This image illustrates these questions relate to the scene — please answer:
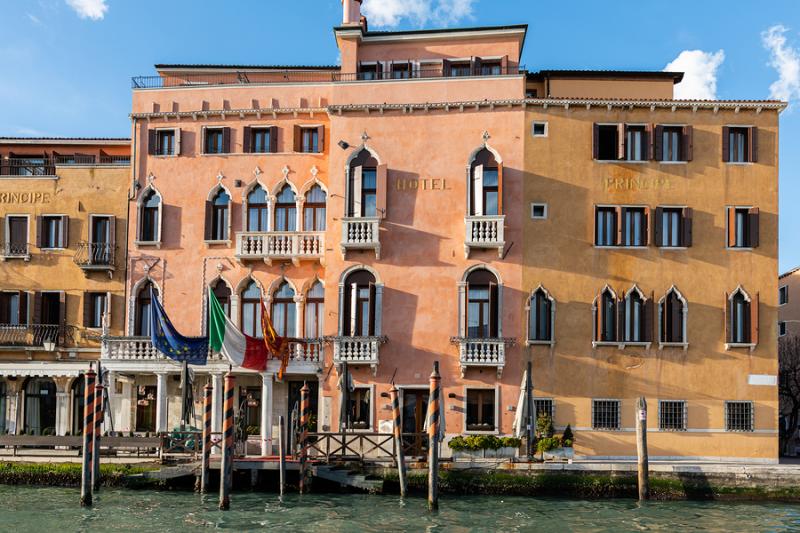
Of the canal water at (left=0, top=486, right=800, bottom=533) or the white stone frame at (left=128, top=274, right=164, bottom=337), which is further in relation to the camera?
the white stone frame at (left=128, top=274, right=164, bottom=337)

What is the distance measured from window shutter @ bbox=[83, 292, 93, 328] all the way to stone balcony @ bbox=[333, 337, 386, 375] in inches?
341

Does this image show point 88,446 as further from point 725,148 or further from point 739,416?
point 725,148

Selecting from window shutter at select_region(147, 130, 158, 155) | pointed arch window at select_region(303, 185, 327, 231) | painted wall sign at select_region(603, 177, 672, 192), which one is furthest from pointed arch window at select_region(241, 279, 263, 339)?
painted wall sign at select_region(603, 177, 672, 192)

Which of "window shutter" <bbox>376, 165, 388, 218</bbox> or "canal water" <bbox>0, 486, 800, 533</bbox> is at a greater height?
"window shutter" <bbox>376, 165, 388, 218</bbox>

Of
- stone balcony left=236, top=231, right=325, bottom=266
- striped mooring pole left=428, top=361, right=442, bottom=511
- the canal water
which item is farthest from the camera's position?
stone balcony left=236, top=231, right=325, bottom=266

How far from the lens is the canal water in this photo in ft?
68.0

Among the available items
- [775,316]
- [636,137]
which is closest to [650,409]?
[775,316]

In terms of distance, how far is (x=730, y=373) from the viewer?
28.8 meters

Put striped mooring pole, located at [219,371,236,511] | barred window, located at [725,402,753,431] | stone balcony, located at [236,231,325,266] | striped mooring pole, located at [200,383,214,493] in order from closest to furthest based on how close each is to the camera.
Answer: striped mooring pole, located at [219,371,236,511]
striped mooring pole, located at [200,383,214,493]
barred window, located at [725,402,753,431]
stone balcony, located at [236,231,325,266]

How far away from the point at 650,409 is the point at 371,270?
30.9 feet

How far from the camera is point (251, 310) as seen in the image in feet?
102

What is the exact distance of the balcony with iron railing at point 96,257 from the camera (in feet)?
103

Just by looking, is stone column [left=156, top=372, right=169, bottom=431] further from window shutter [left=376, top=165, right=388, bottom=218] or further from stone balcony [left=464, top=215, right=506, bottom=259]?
stone balcony [left=464, top=215, right=506, bottom=259]

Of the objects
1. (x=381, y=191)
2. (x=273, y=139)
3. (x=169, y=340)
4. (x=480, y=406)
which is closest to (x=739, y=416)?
(x=480, y=406)
